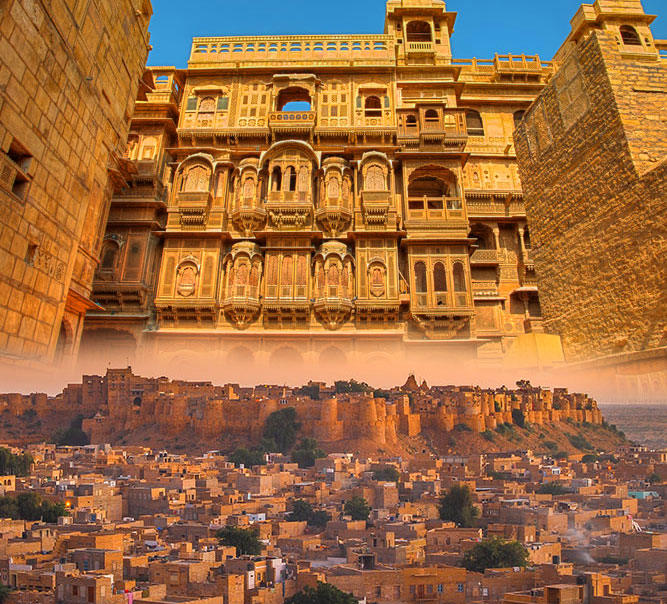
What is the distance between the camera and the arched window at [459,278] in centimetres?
1800

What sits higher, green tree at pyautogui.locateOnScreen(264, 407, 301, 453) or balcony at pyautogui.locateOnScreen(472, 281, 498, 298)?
balcony at pyautogui.locateOnScreen(472, 281, 498, 298)

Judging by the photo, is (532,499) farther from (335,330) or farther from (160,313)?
(160,313)

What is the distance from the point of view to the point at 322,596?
13.6m

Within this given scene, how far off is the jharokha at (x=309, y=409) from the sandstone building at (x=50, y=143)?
11513mm

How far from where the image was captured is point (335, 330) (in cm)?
1742

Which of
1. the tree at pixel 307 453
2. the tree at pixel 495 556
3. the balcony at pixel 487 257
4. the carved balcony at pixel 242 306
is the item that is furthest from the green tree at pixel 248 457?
the balcony at pixel 487 257

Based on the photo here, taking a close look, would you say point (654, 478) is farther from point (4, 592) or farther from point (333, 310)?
point (4, 592)

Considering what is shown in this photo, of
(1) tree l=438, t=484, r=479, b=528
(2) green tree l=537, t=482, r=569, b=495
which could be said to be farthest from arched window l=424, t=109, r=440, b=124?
(2) green tree l=537, t=482, r=569, b=495

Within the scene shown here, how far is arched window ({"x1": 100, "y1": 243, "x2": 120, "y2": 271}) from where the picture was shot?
18.1m

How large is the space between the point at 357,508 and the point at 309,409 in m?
6.38

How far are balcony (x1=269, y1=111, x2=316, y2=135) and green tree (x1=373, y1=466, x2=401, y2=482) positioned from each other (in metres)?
16.6

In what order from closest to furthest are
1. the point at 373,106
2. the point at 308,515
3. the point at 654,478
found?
the point at 373,106
the point at 308,515
the point at 654,478

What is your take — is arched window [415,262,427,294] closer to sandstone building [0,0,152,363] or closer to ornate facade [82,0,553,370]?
ornate facade [82,0,553,370]

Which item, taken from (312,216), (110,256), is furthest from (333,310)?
(110,256)
